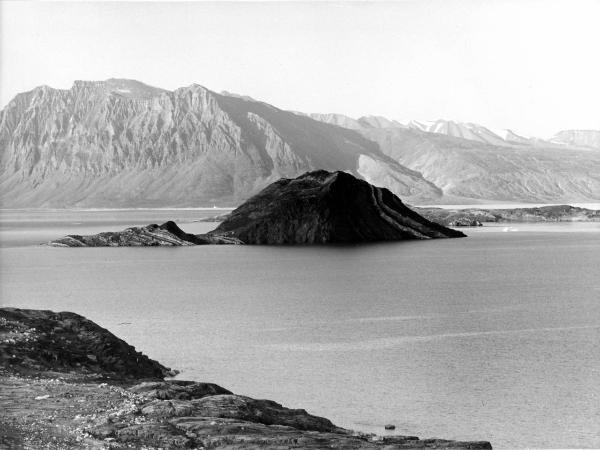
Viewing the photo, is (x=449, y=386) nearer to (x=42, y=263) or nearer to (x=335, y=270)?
(x=335, y=270)

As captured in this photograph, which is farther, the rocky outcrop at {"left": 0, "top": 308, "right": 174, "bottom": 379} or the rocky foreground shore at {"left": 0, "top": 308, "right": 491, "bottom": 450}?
the rocky outcrop at {"left": 0, "top": 308, "right": 174, "bottom": 379}

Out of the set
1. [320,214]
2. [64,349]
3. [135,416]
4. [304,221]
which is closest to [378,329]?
[64,349]

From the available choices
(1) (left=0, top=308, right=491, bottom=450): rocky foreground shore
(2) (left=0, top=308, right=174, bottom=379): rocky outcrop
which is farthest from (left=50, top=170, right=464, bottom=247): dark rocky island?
(1) (left=0, top=308, right=491, bottom=450): rocky foreground shore

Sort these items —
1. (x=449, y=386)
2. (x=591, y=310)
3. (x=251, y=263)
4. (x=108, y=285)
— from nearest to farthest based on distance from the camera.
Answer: (x=449, y=386), (x=591, y=310), (x=108, y=285), (x=251, y=263)

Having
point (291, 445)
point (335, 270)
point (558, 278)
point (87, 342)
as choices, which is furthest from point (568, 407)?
point (335, 270)

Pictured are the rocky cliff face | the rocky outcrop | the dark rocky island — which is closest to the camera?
the rocky outcrop

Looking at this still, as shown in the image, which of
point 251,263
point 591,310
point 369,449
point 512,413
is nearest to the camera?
point 369,449

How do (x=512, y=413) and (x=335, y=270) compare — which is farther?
(x=335, y=270)

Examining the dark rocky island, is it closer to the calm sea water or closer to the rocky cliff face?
the rocky cliff face
